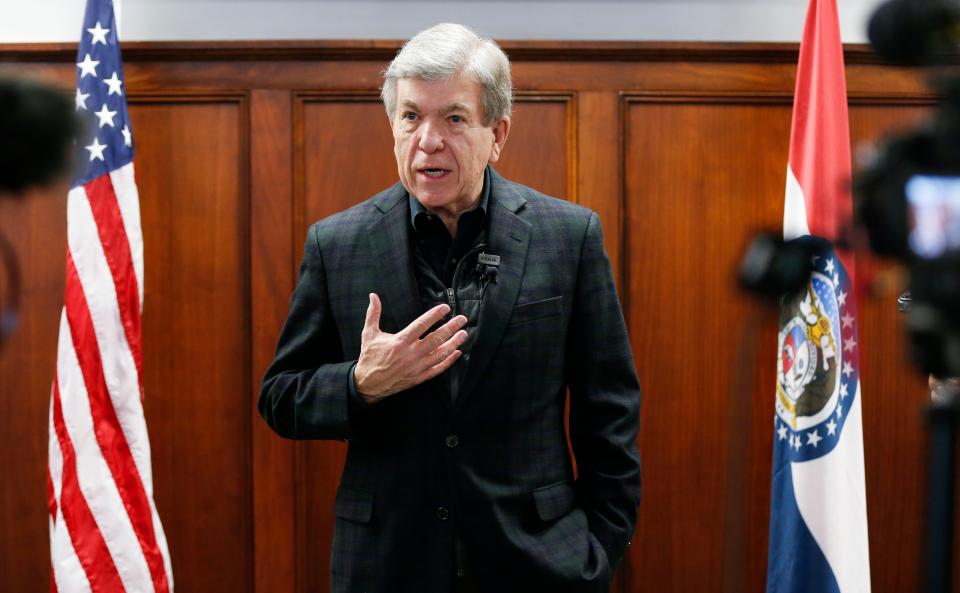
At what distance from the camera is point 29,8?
116 inches

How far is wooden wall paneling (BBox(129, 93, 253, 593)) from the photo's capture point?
2879mm

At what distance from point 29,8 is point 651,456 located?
2.53m

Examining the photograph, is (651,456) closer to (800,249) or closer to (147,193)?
(147,193)

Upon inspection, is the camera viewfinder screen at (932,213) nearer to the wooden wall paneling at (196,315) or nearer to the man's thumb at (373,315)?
the man's thumb at (373,315)

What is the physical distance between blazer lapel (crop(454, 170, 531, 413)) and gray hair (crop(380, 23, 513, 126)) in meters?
0.18

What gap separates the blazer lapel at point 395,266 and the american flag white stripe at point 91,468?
3.67ft

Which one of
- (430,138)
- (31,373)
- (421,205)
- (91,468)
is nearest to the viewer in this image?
(430,138)

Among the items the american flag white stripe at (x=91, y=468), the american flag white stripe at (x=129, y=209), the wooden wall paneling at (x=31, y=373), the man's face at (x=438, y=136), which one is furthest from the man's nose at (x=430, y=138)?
the wooden wall paneling at (x=31, y=373)

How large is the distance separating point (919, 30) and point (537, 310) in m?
1.09

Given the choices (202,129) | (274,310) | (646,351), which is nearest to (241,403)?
(274,310)

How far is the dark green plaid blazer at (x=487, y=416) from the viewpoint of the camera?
1689 mm

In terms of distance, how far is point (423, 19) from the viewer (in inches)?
117

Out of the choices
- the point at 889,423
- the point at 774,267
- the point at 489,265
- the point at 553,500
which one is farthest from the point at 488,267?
the point at 889,423

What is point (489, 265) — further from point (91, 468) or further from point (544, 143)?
point (91, 468)
